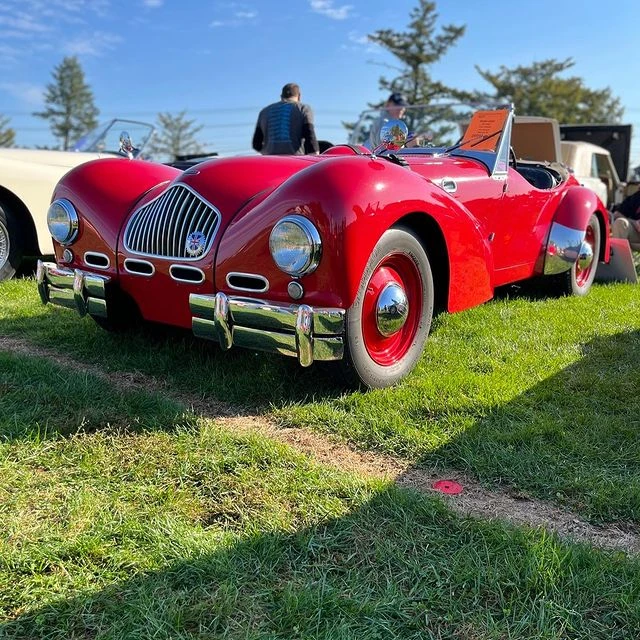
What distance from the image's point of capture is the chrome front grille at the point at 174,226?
2.99 metres

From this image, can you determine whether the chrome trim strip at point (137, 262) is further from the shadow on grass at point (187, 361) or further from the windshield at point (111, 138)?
the windshield at point (111, 138)

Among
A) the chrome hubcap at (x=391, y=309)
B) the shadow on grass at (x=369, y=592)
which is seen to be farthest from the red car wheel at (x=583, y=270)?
the shadow on grass at (x=369, y=592)

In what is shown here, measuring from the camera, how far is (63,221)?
3.53 meters

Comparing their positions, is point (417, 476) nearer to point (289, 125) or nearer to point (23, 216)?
point (289, 125)

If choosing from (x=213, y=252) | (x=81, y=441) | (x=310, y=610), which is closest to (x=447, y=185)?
(x=213, y=252)

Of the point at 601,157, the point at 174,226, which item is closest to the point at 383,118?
the point at 174,226

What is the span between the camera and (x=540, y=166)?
5.38 metres

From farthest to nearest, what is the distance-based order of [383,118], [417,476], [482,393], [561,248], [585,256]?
[383,118]
[585,256]
[561,248]
[482,393]
[417,476]

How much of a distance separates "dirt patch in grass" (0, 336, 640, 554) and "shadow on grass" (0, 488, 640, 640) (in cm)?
16

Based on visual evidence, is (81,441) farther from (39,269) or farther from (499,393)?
(499,393)

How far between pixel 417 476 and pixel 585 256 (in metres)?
3.63

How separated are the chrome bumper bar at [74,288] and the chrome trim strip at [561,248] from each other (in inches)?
129

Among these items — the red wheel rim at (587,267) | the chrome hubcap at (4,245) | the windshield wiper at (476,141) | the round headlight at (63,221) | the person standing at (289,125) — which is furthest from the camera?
the person standing at (289,125)

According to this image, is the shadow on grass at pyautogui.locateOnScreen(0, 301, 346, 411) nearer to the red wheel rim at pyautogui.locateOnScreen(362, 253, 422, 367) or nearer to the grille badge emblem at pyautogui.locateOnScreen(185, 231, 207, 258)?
the red wheel rim at pyautogui.locateOnScreen(362, 253, 422, 367)
